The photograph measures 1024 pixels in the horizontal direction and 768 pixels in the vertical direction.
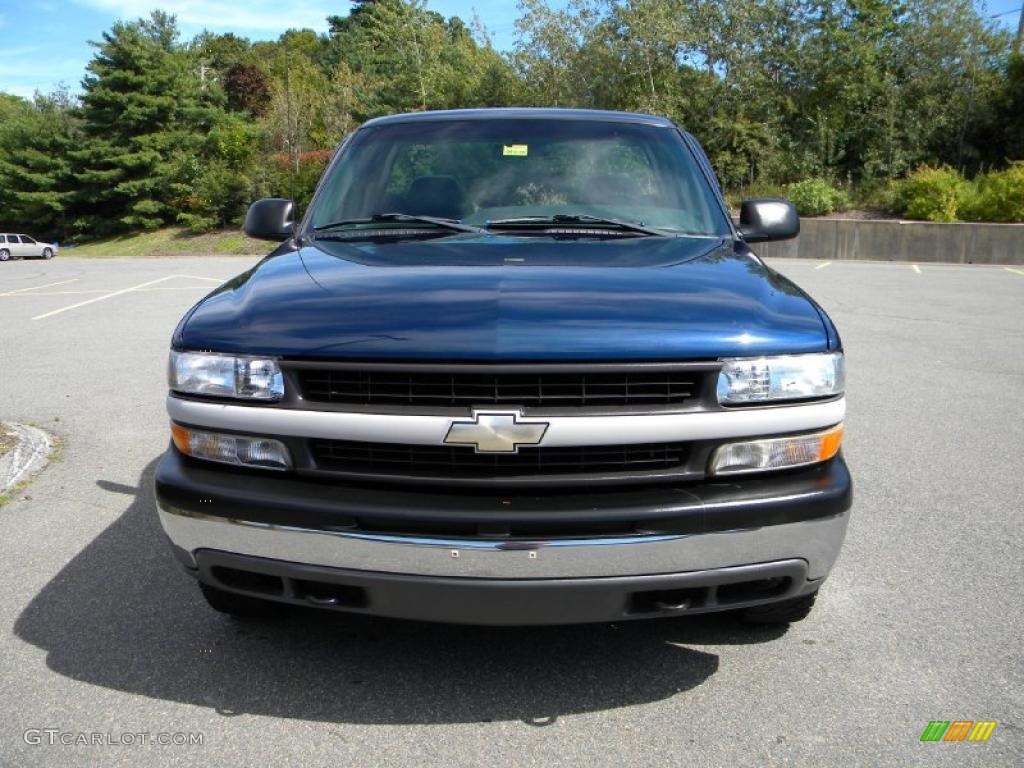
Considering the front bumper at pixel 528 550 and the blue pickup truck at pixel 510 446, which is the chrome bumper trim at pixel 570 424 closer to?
the blue pickup truck at pixel 510 446

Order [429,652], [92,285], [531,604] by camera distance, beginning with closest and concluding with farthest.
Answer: [531,604], [429,652], [92,285]

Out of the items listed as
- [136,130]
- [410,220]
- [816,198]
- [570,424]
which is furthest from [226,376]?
[136,130]

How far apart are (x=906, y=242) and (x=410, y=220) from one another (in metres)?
24.4

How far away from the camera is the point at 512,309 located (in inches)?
98.8

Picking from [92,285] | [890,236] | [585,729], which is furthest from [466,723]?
[890,236]

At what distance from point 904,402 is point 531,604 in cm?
529

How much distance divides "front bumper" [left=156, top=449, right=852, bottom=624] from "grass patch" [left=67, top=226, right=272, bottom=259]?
31.5 m

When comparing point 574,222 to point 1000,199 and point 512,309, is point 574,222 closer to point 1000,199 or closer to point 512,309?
point 512,309

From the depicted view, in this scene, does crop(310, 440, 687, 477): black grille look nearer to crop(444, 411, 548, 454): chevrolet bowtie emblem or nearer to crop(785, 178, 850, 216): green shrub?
crop(444, 411, 548, 454): chevrolet bowtie emblem

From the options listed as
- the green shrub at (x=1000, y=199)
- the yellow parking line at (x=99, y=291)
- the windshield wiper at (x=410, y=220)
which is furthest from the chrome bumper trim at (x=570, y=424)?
the green shrub at (x=1000, y=199)

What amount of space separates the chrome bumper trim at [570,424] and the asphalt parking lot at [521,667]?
86cm

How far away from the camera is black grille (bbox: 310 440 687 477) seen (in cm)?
245

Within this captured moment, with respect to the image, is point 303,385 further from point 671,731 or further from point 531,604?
point 671,731

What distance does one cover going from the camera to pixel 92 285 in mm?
19484
